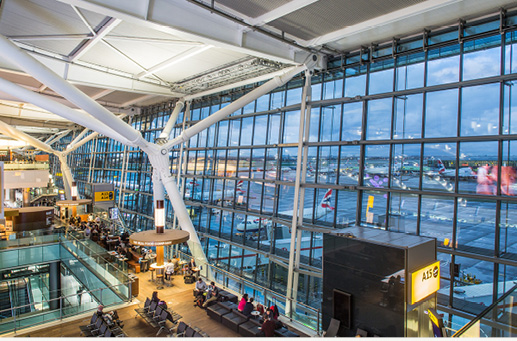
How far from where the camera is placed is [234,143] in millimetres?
19797

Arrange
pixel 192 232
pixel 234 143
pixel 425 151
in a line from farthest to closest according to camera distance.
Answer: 1. pixel 234 143
2. pixel 192 232
3. pixel 425 151

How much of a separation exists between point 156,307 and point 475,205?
10.9m

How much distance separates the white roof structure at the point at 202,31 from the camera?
410 inches

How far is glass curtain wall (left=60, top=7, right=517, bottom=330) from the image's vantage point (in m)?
10.3

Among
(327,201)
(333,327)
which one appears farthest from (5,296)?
(333,327)

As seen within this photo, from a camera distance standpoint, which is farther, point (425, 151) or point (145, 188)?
point (145, 188)

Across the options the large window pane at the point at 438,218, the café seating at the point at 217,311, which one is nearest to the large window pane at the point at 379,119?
the large window pane at the point at 438,218

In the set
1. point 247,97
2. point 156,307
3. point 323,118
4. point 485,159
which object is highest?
point 247,97

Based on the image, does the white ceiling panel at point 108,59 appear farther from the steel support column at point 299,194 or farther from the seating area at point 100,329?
the seating area at point 100,329

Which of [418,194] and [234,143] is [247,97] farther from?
[418,194]

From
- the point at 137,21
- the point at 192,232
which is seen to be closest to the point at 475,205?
the point at 137,21

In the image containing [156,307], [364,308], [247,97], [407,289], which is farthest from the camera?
[247,97]

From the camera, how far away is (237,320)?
10.9 meters

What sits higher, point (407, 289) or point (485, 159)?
point (485, 159)
